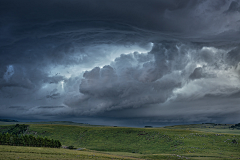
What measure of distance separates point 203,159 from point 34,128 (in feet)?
464

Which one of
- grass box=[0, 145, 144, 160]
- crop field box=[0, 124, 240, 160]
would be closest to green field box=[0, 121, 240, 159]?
crop field box=[0, 124, 240, 160]

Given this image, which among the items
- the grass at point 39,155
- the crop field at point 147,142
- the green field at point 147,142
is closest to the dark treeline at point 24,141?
the crop field at point 147,142

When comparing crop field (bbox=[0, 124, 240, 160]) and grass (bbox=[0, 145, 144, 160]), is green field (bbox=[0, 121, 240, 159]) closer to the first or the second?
crop field (bbox=[0, 124, 240, 160])

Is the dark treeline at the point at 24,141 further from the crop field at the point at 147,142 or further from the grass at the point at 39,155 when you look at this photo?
the grass at the point at 39,155

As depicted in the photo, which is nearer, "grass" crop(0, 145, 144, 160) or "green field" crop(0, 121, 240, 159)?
"grass" crop(0, 145, 144, 160)

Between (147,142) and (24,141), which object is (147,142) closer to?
(147,142)

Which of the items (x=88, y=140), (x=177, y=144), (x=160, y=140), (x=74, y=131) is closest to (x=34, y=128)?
(x=74, y=131)

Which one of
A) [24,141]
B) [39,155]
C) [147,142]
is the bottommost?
[147,142]

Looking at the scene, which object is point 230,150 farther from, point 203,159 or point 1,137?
point 1,137

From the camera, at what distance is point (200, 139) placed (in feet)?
346

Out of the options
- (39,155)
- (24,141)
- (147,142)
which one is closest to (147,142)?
(147,142)

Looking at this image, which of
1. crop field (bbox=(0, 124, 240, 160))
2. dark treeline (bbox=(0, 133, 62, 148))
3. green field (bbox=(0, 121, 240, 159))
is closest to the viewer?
crop field (bbox=(0, 124, 240, 160))

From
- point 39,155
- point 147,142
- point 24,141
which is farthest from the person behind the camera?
point 147,142

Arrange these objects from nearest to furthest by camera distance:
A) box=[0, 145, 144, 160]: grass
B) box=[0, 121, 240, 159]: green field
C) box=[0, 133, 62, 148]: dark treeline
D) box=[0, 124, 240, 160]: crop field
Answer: box=[0, 145, 144, 160]: grass
box=[0, 124, 240, 160]: crop field
box=[0, 121, 240, 159]: green field
box=[0, 133, 62, 148]: dark treeline
